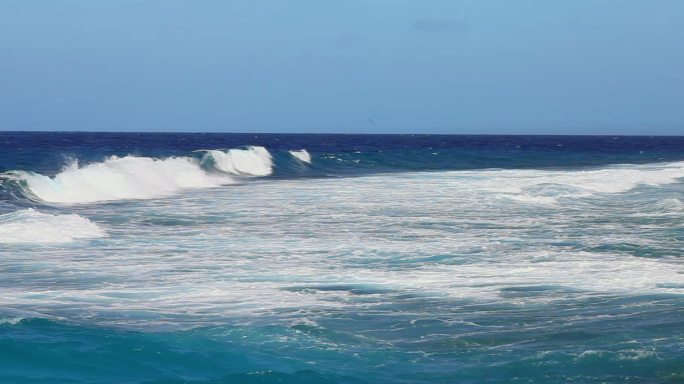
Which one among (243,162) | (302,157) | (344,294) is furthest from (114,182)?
(302,157)

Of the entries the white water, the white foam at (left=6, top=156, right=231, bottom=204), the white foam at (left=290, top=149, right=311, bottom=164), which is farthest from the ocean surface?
the white foam at (left=290, top=149, right=311, bottom=164)

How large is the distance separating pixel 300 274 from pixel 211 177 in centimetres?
2483

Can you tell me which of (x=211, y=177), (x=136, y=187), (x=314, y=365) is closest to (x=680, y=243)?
(x=314, y=365)

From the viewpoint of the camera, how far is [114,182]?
2797 cm

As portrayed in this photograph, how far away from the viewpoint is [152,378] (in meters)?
7.36

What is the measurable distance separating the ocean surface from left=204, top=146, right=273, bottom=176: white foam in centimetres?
1820

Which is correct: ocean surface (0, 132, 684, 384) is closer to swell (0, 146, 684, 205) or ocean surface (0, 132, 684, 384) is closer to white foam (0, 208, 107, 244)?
white foam (0, 208, 107, 244)

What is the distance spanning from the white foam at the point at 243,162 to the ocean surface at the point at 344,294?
59.7ft

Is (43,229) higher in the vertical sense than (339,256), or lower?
higher

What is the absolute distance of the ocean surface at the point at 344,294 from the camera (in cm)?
763

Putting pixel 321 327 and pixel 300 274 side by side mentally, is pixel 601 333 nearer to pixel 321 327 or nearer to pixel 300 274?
pixel 321 327

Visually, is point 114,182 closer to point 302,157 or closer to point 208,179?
point 208,179

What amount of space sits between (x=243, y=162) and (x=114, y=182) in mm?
15717

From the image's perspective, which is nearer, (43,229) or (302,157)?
(43,229)
